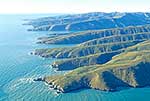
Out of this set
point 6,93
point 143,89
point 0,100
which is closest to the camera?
point 0,100

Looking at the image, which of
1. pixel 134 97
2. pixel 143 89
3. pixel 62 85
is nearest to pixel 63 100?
pixel 62 85

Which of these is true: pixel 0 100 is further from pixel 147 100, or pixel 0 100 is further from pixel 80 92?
pixel 147 100

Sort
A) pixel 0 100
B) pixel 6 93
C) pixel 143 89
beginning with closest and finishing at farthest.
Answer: pixel 0 100, pixel 6 93, pixel 143 89

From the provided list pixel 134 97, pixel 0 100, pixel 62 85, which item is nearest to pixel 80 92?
pixel 62 85

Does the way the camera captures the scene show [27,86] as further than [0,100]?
Yes

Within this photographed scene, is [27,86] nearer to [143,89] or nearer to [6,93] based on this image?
[6,93]

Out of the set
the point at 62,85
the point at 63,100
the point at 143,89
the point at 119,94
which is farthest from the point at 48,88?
the point at 143,89

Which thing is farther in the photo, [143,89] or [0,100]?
[143,89]
